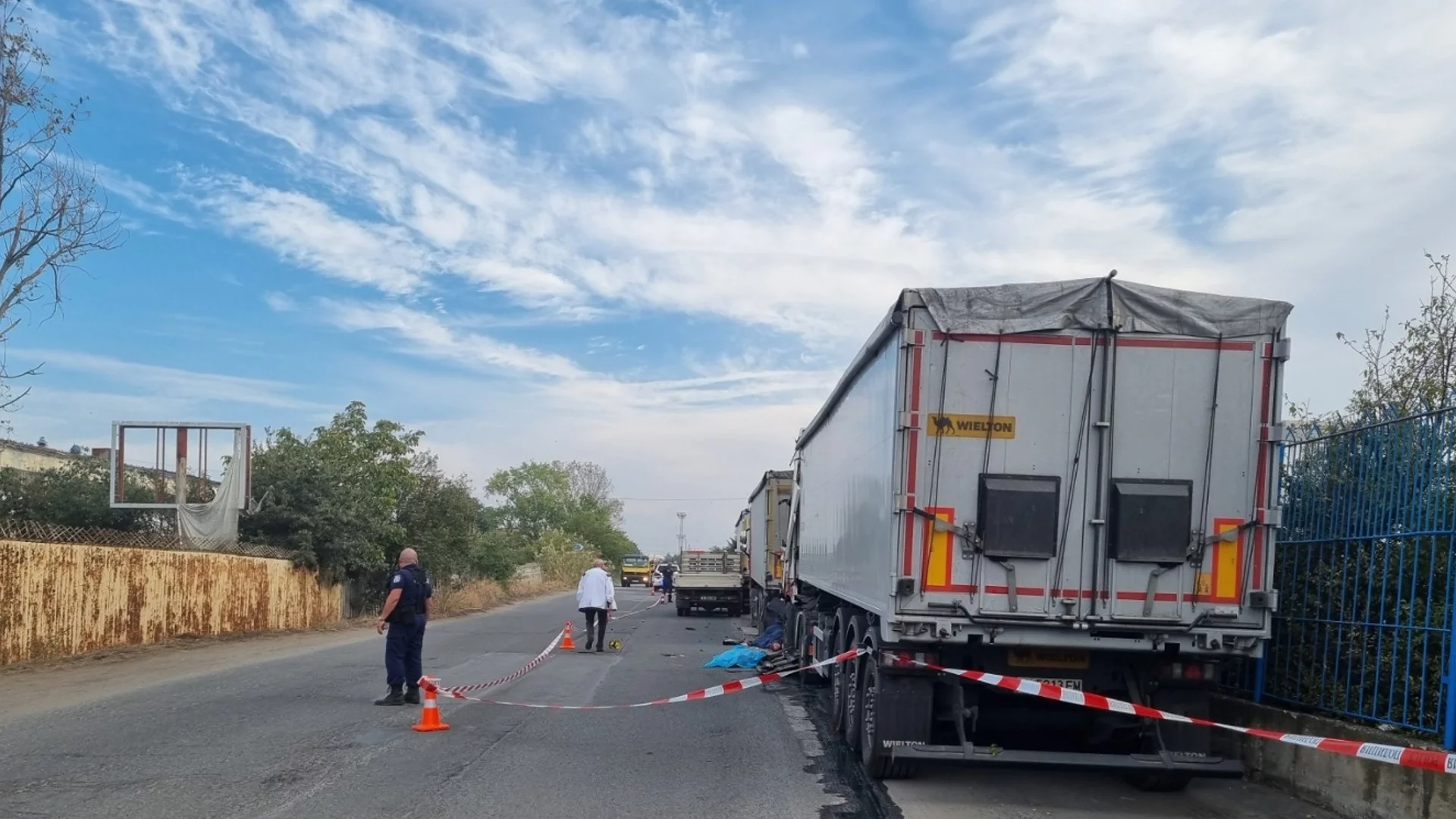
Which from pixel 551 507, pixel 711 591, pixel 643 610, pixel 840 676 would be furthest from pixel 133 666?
pixel 551 507

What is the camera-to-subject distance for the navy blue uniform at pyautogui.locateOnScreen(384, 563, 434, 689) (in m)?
11.8

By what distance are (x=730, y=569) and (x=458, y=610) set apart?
837cm

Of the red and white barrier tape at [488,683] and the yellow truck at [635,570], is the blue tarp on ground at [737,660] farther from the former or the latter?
the yellow truck at [635,570]

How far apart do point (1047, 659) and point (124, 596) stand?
15.9 meters

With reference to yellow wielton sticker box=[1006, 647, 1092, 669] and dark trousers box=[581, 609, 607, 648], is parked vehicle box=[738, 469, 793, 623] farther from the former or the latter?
yellow wielton sticker box=[1006, 647, 1092, 669]

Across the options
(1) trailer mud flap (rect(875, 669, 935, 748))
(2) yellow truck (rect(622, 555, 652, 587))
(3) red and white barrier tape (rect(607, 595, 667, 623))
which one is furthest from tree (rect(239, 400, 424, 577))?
(2) yellow truck (rect(622, 555, 652, 587))

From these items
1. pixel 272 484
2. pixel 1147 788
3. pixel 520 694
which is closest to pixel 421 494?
pixel 272 484

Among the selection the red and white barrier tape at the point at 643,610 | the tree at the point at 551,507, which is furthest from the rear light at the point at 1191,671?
the tree at the point at 551,507

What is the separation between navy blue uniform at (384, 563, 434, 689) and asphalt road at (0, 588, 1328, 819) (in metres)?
0.45

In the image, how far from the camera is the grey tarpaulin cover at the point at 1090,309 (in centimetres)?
777

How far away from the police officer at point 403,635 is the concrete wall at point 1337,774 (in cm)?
765

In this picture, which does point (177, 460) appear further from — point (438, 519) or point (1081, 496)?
point (1081, 496)

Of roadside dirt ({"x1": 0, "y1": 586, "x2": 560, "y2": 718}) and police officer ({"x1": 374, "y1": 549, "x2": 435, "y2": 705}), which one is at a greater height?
police officer ({"x1": 374, "y1": 549, "x2": 435, "y2": 705})

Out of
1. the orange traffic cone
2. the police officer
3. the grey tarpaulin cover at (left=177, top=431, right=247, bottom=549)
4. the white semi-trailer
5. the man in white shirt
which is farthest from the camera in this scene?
the grey tarpaulin cover at (left=177, top=431, right=247, bottom=549)
